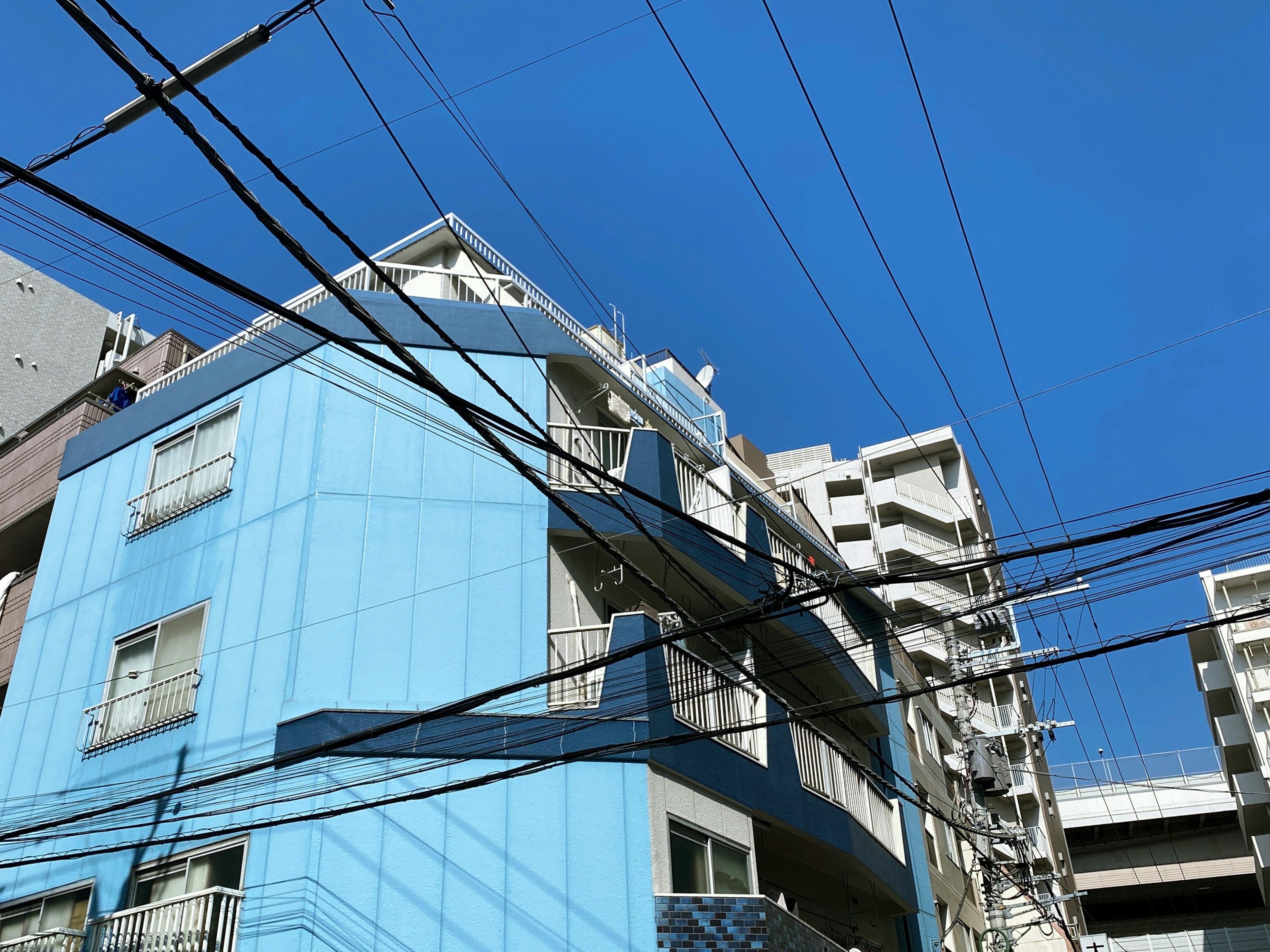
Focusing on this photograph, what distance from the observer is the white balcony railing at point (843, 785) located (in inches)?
688

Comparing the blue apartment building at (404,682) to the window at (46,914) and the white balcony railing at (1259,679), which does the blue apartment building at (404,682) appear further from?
the white balcony railing at (1259,679)

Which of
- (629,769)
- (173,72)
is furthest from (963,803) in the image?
(173,72)

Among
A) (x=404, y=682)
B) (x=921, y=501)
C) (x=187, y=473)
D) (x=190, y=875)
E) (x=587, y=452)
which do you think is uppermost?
(x=921, y=501)

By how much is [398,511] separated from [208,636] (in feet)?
9.85

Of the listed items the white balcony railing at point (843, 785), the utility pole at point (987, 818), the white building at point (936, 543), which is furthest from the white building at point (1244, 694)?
the white balcony railing at point (843, 785)

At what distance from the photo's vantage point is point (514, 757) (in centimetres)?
1318

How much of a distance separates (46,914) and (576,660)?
7.45 metres

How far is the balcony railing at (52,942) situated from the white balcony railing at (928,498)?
160 feet

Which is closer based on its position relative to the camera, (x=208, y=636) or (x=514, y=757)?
(x=514, y=757)

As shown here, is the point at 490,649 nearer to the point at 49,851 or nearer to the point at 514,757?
the point at 514,757

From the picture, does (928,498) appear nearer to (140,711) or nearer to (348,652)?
(348,652)

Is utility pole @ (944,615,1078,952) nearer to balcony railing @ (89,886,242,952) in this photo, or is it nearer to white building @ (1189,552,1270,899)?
balcony railing @ (89,886,242,952)

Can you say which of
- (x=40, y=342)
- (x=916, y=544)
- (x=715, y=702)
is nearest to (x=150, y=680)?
(x=715, y=702)

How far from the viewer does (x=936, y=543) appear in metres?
56.8
